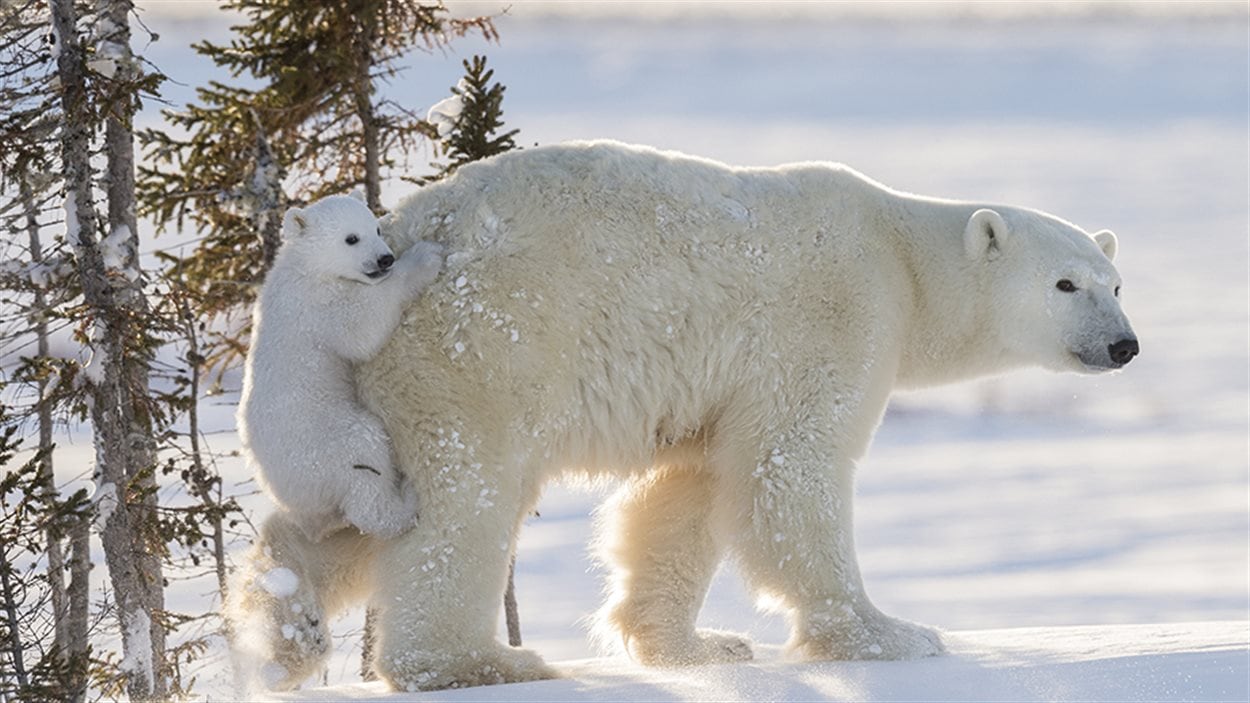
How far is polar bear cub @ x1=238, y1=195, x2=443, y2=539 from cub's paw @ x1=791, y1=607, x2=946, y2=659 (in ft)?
6.04

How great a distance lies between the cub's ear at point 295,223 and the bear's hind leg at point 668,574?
2143 mm

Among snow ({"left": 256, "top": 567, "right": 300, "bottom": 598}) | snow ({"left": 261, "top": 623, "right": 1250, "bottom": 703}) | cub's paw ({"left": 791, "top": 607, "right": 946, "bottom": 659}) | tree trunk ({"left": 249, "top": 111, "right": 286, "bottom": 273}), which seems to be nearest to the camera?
snow ({"left": 261, "top": 623, "right": 1250, "bottom": 703})

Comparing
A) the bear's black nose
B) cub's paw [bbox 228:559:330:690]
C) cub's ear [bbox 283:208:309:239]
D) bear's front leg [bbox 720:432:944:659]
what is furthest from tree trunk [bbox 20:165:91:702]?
the bear's black nose

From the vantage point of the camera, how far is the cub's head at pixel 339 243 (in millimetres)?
6227

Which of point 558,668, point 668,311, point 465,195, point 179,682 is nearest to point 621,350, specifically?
point 668,311

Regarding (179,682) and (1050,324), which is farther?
(179,682)

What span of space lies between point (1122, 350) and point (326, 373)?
3718 millimetres

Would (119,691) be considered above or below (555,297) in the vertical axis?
below

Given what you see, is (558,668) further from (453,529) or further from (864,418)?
(864,418)

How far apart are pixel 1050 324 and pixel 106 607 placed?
5.42 metres

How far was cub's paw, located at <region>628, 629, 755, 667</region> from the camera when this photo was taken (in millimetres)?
7465

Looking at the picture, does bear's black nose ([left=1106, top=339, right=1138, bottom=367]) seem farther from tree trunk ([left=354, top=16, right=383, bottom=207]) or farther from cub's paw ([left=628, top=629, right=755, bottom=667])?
tree trunk ([left=354, top=16, right=383, bottom=207])

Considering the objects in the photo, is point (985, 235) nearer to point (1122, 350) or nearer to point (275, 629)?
point (1122, 350)

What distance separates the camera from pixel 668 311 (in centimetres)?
679
